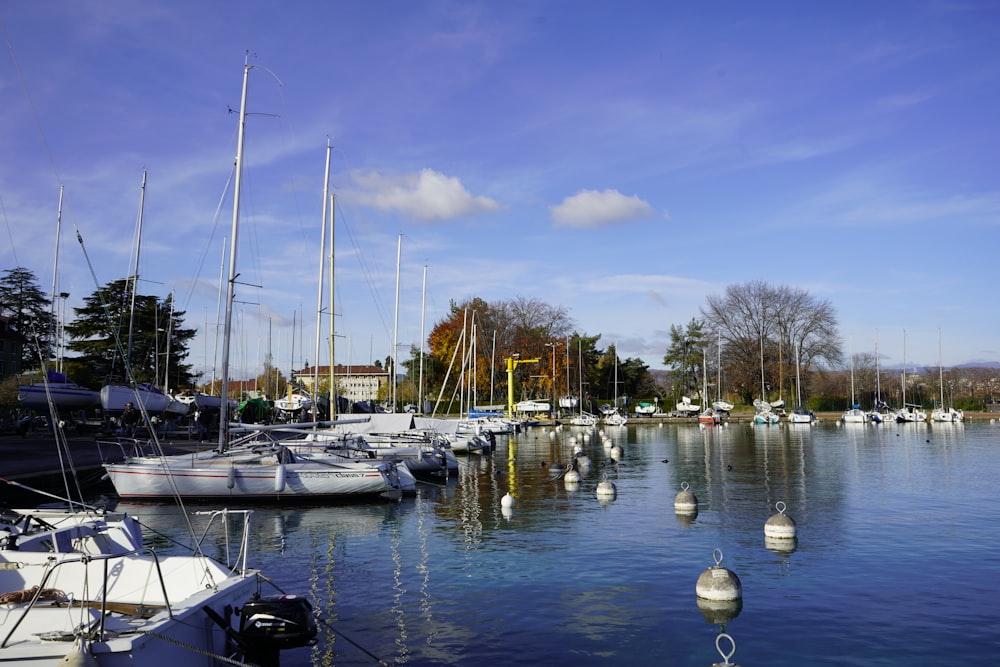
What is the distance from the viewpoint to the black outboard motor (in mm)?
→ 10133

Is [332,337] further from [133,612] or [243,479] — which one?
[133,612]

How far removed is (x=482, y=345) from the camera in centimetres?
11081

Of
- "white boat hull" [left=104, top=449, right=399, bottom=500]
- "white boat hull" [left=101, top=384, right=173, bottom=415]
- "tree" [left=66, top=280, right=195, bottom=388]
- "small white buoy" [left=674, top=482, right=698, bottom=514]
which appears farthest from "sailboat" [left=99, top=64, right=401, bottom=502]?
"tree" [left=66, top=280, right=195, bottom=388]

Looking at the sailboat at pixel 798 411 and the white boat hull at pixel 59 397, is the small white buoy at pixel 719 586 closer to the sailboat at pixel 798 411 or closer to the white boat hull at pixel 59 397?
the white boat hull at pixel 59 397

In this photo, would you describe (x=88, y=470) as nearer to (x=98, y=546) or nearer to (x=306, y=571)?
(x=306, y=571)

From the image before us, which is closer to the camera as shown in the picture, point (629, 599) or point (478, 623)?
point (478, 623)

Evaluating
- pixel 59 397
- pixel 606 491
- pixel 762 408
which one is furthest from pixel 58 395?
pixel 762 408

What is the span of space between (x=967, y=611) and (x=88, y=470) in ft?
100

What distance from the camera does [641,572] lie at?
1756 centimetres

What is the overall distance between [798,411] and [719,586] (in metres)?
90.8

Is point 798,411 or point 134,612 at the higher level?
point 798,411

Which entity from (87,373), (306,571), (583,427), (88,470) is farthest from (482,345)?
(306,571)

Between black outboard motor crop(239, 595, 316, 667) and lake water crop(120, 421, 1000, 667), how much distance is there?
32.6 inches

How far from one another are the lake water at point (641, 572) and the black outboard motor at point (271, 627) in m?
0.83
